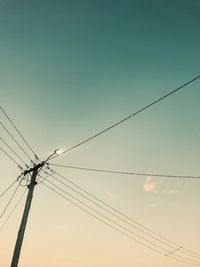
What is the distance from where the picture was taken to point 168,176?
20609mm

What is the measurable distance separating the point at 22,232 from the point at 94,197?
874 cm

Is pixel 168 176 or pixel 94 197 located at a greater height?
pixel 168 176

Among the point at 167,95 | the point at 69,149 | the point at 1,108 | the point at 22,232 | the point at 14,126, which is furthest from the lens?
the point at 69,149

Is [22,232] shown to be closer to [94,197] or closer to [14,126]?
[14,126]

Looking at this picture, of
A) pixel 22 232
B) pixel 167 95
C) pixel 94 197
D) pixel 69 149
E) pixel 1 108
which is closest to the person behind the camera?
pixel 167 95

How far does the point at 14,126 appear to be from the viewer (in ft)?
58.9

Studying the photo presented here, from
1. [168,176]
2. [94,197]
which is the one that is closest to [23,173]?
[94,197]

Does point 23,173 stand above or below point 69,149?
below

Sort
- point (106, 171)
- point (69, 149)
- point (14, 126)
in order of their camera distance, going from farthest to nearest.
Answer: point (106, 171) < point (69, 149) < point (14, 126)

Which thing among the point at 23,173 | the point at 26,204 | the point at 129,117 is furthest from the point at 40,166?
the point at 129,117

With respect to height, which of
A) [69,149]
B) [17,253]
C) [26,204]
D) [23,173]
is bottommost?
[17,253]

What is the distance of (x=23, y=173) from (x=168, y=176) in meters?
9.21

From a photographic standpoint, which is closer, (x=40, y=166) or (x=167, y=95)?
(x=167, y=95)

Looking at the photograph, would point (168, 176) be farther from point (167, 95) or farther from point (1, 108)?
point (1, 108)
